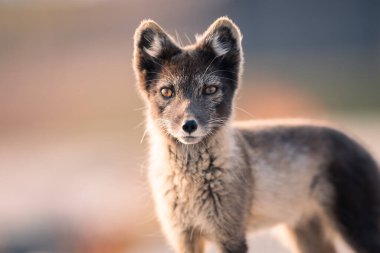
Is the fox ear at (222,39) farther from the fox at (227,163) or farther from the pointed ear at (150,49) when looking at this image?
the pointed ear at (150,49)

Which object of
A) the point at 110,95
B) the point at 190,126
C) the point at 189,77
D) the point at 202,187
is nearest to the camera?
the point at 190,126

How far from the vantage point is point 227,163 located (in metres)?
6.07

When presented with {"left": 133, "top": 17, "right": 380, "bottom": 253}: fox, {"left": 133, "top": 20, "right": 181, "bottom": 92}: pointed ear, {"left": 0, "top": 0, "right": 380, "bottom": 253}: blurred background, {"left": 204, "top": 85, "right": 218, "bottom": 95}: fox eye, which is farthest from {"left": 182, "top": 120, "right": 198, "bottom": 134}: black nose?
{"left": 0, "top": 0, "right": 380, "bottom": 253}: blurred background

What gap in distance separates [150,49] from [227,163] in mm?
1056

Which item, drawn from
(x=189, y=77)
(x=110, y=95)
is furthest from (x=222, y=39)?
(x=110, y=95)

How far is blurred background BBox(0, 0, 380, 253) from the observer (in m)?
9.66

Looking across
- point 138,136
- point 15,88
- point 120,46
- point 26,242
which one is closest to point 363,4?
point 120,46

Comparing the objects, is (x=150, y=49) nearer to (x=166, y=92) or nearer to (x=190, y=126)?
(x=166, y=92)

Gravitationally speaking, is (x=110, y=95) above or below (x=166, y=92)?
below

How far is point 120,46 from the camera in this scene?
2794 cm

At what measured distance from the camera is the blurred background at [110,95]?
966cm

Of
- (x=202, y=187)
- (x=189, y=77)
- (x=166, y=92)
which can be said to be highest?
(x=189, y=77)

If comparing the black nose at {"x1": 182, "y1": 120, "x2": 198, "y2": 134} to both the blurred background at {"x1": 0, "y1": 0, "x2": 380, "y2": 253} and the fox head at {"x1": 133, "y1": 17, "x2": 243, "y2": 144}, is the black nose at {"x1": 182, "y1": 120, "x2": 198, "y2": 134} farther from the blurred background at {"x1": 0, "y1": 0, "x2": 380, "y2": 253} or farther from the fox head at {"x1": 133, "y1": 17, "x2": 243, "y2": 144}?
the blurred background at {"x1": 0, "y1": 0, "x2": 380, "y2": 253}

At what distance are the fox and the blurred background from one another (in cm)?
83
